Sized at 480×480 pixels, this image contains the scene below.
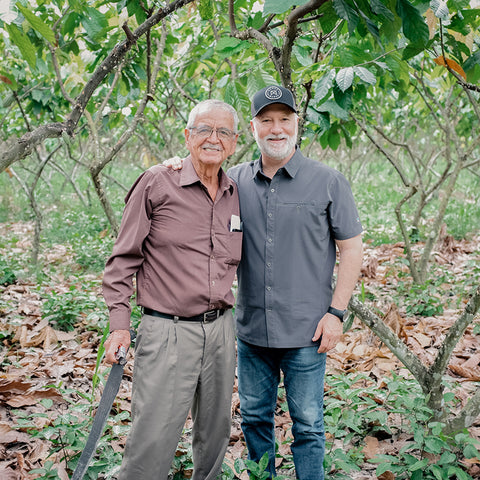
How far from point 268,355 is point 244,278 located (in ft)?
1.29

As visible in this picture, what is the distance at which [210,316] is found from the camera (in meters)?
2.16

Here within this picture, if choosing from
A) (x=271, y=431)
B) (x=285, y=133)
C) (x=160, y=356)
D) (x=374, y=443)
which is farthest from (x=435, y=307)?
(x=160, y=356)

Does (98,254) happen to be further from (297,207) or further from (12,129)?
(297,207)

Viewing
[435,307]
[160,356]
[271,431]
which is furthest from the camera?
[435,307]

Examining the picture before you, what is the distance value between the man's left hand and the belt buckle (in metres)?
0.47

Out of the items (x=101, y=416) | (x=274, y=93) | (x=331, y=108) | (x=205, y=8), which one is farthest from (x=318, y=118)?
(x=101, y=416)

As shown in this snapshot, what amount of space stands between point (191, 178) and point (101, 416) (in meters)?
1.08

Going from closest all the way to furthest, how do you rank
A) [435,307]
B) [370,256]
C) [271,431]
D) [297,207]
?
[297,207]
[271,431]
[435,307]
[370,256]

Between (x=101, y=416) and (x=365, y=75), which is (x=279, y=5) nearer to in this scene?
(x=365, y=75)

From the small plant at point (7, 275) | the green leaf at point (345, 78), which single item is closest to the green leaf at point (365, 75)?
the green leaf at point (345, 78)

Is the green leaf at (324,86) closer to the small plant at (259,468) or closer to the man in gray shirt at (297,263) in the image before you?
the man in gray shirt at (297,263)

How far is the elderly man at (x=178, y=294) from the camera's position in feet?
6.72

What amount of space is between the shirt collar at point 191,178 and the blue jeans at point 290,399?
0.79 m

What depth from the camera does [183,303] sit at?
2088mm
